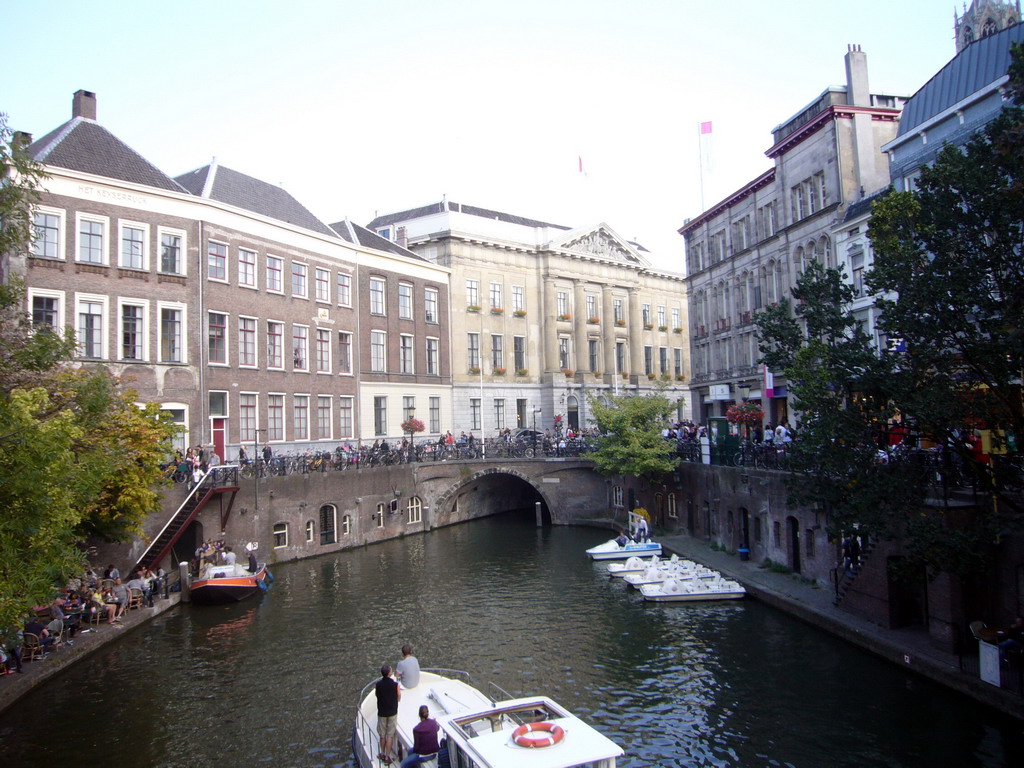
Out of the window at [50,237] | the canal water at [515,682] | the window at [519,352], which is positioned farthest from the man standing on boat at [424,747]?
the window at [519,352]

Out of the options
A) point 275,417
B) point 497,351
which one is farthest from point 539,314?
point 275,417

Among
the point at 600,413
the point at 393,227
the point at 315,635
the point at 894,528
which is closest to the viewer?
the point at 894,528

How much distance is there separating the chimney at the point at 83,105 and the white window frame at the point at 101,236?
19.9ft

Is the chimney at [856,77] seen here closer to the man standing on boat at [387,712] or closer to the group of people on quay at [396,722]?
the group of people on quay at [396,722]

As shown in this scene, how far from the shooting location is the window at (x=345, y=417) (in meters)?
47.2

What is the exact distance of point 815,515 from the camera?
2703cm

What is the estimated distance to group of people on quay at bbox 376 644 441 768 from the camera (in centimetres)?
1344

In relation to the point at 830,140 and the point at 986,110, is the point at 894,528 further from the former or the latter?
the point at 830,140

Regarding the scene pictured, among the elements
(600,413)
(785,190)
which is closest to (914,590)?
(600,413)

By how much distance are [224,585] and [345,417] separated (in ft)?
64.6

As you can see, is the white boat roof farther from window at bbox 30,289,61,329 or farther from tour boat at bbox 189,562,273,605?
window at bbox 30,289,61,329

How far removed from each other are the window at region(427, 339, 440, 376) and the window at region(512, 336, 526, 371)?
28.9 ft

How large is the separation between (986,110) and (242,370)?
34.1m

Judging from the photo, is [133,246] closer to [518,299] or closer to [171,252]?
[171,252]
